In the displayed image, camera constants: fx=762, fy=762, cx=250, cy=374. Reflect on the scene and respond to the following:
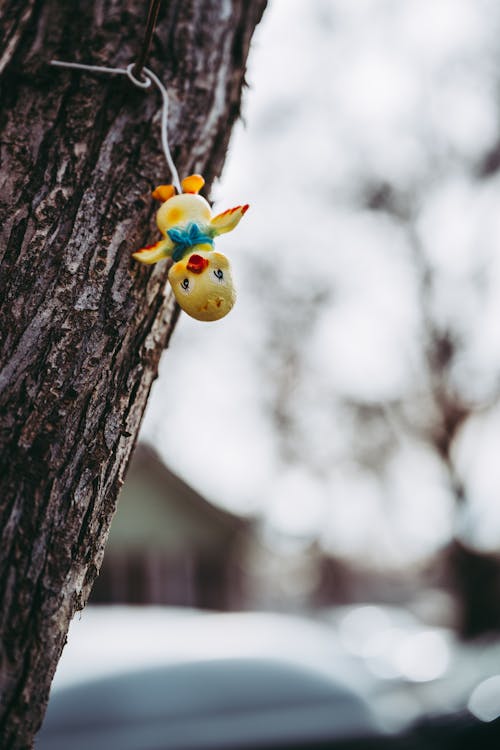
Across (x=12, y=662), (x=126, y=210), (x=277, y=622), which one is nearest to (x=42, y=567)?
(x=12, y=662)

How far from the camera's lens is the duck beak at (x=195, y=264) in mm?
1214

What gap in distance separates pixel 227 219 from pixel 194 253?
10cm

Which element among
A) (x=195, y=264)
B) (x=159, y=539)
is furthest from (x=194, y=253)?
(x=159, y=539)

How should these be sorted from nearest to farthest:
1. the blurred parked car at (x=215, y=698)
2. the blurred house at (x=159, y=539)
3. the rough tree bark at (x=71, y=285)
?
the rough tree bark at (x=71, y=285), the blurred parked car at (x=215, y=698), the blurred house at (x=159, y=539)

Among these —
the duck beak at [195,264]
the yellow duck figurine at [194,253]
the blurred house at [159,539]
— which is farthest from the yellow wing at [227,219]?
the blurred house at [159,539]

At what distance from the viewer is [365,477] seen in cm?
2136

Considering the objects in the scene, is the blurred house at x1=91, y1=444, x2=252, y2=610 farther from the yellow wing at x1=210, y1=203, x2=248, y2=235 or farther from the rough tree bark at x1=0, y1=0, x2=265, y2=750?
the yellow wing at x1=210, y1=203, x2=248, y2=235

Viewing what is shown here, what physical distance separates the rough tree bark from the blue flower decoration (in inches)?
3.5

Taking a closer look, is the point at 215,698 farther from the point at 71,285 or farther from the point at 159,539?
the point at 159,539

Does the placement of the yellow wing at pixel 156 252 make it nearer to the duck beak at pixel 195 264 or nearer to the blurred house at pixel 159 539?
the duck beak at pixel 195 264

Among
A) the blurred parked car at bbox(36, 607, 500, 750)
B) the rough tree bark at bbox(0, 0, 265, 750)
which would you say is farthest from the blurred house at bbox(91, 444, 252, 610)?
the rough tree bark at bbox(0, 0, 265, 750)

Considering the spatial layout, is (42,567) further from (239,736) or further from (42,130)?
(239,736)

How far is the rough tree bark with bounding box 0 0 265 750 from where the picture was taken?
3.59ft

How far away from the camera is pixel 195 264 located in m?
1.21
